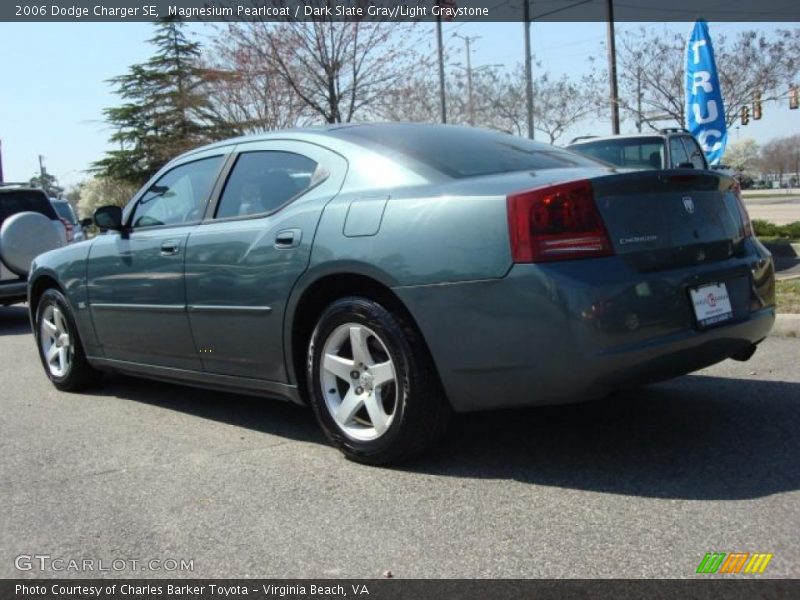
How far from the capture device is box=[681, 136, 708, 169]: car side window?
1038cm

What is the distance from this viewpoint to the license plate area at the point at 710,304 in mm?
3321

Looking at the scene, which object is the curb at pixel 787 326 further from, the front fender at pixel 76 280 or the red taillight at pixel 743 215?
the front fender at pixel 76 280

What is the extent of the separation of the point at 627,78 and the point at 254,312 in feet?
86.4

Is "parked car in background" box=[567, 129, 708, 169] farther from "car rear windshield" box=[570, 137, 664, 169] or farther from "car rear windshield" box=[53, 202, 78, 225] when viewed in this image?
"car rear windshield" box=[53, 202, 78, 225]

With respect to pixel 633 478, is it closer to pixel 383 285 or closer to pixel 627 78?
pixel 383 285

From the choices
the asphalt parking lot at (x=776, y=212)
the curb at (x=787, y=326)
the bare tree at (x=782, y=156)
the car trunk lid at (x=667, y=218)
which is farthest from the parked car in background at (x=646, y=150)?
the bare tree at (x=782, y=156)

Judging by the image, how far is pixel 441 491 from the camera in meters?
3.28

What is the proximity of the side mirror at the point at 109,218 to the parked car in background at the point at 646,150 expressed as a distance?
6465 mm

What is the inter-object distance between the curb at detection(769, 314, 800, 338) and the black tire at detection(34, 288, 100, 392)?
4.99 meters

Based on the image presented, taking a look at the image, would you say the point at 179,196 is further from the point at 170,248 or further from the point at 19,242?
the point at 19,242

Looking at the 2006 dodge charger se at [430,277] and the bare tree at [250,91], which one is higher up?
the bare tree at [250,91]

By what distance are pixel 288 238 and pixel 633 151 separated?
289 inches

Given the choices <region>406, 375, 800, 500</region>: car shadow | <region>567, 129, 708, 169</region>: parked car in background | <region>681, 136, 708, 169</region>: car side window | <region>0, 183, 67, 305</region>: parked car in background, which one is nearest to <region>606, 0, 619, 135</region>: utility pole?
<region>681, 136, 708, 169</region>: car side window

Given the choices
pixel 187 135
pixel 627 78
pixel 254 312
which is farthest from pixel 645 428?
pixel 187 135
